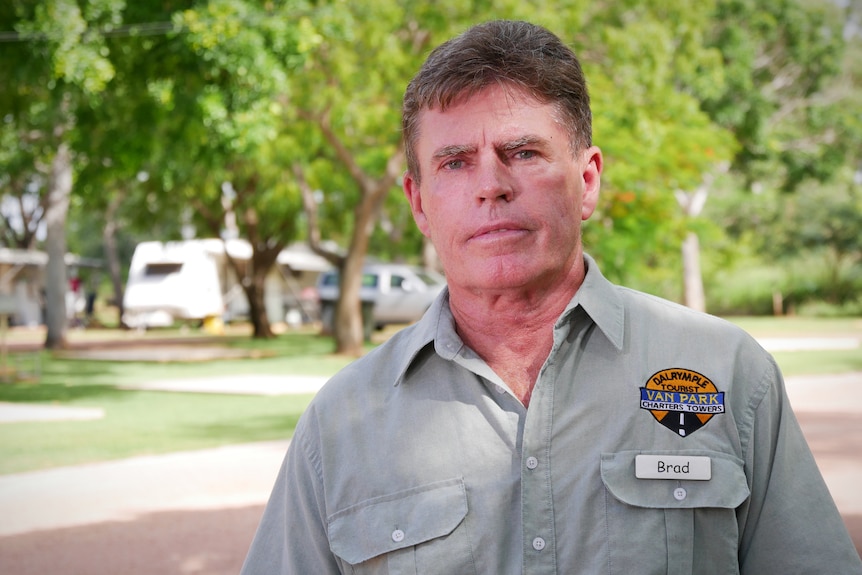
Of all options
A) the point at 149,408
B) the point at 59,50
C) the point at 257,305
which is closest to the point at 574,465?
the point at 59,50

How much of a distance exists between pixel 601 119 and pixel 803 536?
18166mm

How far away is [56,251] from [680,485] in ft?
85.0

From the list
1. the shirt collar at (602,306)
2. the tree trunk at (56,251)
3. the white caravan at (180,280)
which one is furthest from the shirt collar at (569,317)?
the white caravan at (180,280)

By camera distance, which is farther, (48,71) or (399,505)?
(48,71)

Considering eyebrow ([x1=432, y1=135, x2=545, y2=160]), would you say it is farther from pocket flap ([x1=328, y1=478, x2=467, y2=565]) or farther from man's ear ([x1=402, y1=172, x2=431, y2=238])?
pocket flap ([x1=328, y1=478, x2=467, y2=565])

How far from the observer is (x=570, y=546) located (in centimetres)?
196

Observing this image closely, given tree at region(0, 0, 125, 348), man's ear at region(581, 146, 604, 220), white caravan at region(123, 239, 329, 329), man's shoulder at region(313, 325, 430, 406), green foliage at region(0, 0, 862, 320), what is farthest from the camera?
white caravan at region(123, 239, 329, 329)

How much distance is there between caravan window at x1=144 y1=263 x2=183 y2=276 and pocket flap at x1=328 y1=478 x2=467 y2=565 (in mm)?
35077

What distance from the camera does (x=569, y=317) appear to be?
214cm

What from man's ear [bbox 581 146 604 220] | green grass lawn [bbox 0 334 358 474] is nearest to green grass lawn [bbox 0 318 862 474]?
green grass lawn [bbox 0 334 358 474]

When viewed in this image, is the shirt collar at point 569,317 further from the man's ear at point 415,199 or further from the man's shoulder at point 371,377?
the man's ear at point 415,199

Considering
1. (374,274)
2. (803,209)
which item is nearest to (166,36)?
(374,274)

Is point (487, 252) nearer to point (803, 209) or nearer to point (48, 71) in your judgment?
point (48, 71)

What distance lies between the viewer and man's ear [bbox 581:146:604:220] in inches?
90.8
